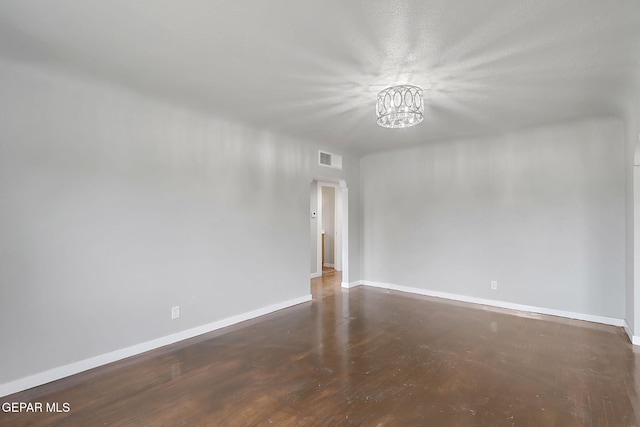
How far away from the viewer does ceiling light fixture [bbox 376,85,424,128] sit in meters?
2.75

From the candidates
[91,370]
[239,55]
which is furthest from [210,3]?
[91,370]

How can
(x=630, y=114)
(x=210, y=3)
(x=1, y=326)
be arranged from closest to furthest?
(x=210, y=3)
(x=1, y=326)
(x=630, y=114)

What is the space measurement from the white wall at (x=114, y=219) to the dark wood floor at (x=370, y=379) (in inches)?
15.0

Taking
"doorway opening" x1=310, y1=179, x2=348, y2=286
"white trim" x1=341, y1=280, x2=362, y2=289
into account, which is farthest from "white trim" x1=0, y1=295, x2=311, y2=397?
"doorway opening" x1=310, y1=179, x2=348, y2=286

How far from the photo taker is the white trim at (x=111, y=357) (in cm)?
237

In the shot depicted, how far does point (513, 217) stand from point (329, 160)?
2.94m

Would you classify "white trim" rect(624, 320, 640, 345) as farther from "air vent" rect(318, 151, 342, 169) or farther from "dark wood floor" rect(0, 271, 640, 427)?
"air vent" rect(318, 151, 342, 169)

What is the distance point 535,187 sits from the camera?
426 cm

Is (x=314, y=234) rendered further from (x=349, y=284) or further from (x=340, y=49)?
(x=340, y=49)

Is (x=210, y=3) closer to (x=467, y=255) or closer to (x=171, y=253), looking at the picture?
(x=171, y=253)

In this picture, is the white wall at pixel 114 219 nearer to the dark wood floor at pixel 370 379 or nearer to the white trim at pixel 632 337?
the dark wood floor at pixel 370 379

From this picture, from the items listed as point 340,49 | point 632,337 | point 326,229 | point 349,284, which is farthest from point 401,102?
point 326,229

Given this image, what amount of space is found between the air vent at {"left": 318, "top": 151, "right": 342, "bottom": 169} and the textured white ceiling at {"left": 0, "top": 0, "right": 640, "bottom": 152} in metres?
1.75

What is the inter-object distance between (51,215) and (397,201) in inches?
187
